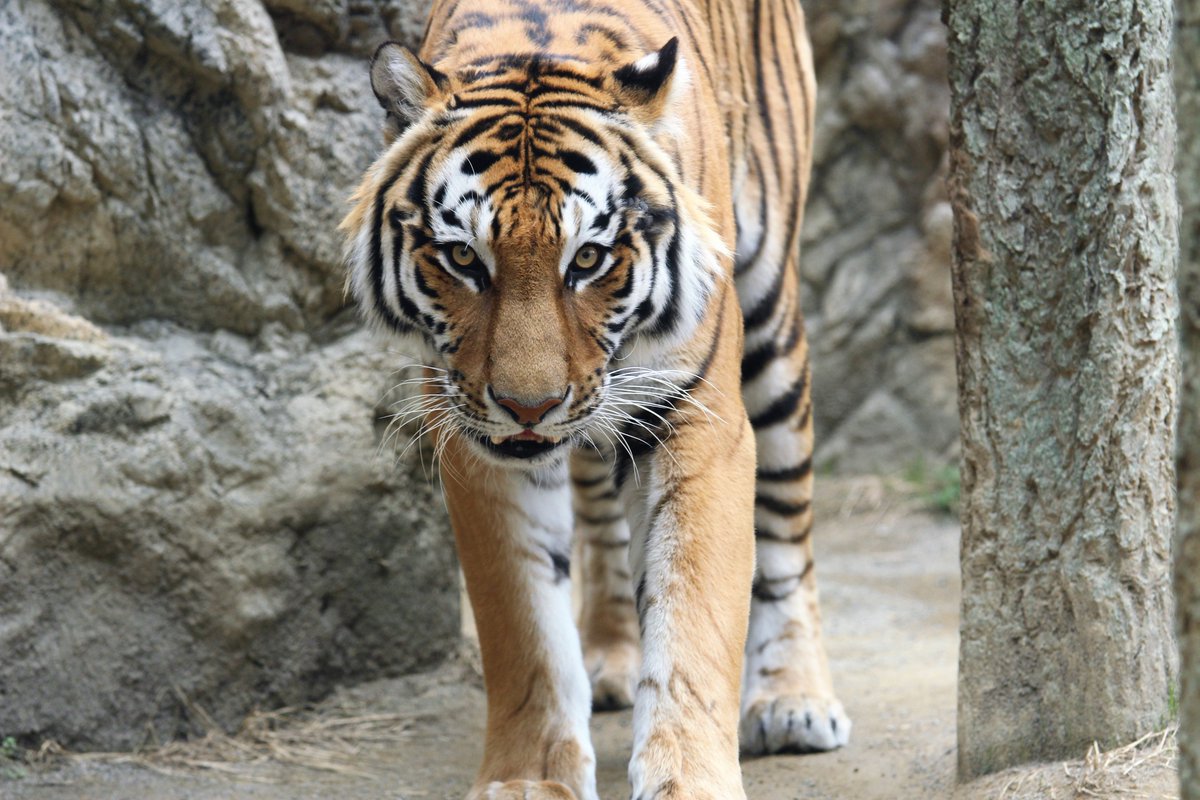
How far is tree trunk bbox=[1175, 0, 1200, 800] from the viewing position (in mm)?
1428

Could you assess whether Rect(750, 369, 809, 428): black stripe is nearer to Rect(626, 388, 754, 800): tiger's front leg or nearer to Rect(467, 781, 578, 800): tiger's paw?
Rect(626, 388, 754, 800): tiger's front leg

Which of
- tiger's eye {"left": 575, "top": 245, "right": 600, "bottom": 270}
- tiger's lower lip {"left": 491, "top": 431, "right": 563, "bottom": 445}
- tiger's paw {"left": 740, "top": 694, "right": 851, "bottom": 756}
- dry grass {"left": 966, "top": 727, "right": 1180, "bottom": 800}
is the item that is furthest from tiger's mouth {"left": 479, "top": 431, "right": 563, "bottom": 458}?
tiger's paw {"left": 740, "top": 694, "right": 851, "bottom": 756}

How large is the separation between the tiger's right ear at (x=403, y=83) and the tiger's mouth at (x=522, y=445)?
0.69 metres

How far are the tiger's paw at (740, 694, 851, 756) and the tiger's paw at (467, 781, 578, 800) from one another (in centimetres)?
91

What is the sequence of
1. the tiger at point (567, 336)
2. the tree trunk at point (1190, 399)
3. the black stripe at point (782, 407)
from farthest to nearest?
the black stripe at point (782, 407) → the tiger at point (567, 336) → the tree trunk at point (1190, 399)

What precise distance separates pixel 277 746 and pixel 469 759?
0.51 metres

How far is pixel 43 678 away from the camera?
3367mm

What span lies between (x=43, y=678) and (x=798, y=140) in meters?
2.46

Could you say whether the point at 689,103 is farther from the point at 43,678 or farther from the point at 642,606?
the point at 43,678

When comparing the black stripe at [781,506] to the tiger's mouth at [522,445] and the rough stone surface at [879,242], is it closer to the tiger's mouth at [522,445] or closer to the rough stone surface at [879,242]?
the tiger's mouth at [522,445]

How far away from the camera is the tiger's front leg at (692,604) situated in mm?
2557

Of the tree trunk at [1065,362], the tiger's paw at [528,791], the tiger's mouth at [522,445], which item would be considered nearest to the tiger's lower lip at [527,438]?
the tiger's mouth at [522,445]

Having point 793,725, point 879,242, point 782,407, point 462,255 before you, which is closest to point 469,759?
point 793,725

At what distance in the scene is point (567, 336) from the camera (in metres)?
2.58
